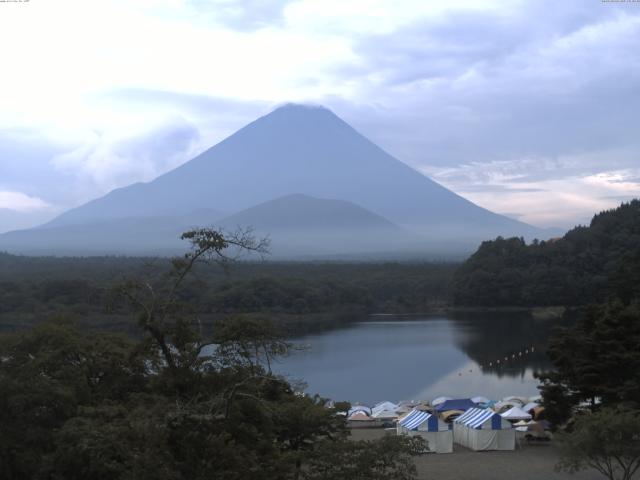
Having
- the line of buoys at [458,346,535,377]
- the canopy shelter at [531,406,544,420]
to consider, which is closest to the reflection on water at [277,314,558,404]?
the line of buoys at [458,346,535,377]

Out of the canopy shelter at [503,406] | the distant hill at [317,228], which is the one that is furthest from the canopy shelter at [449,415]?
the distant hill at [317,228]

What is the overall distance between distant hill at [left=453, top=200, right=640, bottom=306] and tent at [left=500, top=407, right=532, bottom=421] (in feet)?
77.3

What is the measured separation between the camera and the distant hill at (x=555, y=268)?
36.8m

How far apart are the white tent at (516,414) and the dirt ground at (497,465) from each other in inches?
63.6

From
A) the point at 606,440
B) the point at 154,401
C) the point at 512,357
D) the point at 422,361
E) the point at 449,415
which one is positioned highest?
the point at 154,401

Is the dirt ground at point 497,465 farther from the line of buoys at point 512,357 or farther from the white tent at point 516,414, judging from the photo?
the line of buoys at point 512,357

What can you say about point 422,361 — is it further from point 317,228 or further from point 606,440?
point 317,228

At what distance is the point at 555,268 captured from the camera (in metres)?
37.6

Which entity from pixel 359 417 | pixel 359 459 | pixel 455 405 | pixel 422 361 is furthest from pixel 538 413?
pixel 422 361

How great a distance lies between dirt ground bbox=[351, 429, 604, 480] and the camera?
912 centimetres

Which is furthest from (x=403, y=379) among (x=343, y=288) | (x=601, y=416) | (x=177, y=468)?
(x=343, y=288)

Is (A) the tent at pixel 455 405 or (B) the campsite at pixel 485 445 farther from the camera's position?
(A) the tent at pixel 455 405

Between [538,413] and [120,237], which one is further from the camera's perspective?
[120,237]

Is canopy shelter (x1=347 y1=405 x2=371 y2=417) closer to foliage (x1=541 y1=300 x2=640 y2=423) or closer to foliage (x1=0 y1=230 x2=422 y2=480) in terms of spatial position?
foliage (x1=541 y1=300 x2=640 y2=423)
